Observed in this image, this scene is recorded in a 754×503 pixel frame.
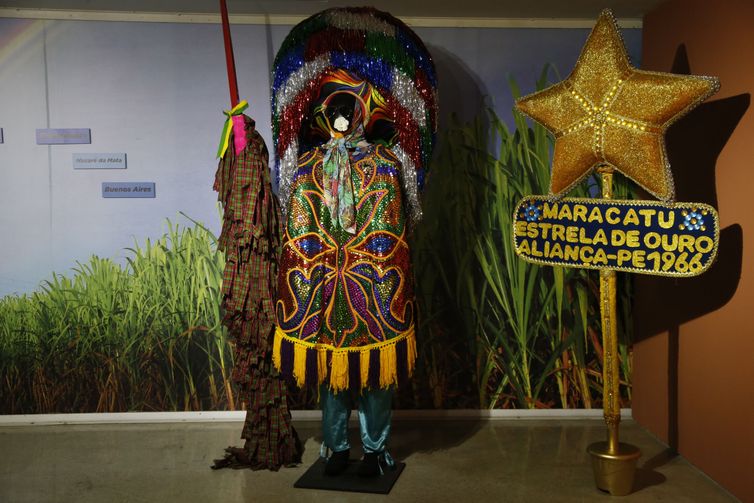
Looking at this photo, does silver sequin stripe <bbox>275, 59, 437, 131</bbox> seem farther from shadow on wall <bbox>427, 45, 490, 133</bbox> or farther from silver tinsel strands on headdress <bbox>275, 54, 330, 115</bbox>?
shadow on wall <bbox>427, 45, 490, 133</bbox>

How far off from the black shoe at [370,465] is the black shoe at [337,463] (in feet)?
Result: 0.25

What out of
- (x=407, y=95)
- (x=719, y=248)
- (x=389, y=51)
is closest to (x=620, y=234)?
(x=719, y=248)

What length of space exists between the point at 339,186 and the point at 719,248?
150cm

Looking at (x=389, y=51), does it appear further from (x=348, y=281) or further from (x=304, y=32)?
(x=348, y=281)

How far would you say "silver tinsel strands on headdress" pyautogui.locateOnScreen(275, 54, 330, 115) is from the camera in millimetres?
2701

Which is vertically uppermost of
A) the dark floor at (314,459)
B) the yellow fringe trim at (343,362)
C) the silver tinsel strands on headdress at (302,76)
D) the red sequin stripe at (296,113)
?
the silver tinsel strands on headdress at (302,76)

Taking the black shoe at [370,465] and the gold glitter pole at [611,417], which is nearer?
the gold glitter pole at [611,417]

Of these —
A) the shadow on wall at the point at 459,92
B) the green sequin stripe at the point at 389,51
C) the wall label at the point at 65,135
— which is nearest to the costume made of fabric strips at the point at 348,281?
the green sequin stripe at the point at 389,51

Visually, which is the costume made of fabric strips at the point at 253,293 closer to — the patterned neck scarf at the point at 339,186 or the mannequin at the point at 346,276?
the mannequin at the point at 346,276

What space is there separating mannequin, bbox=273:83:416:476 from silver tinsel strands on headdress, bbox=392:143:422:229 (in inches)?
1.9

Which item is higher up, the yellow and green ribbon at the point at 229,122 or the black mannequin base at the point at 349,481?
the yellow and green ribbon at the point at 229,122

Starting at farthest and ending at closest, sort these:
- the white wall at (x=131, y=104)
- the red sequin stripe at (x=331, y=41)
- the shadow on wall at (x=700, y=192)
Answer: the white wall at (x=131, y=104)
the red sequin stripe at (x=331, y=41)
the shadow on wall at (x=700, y=192)

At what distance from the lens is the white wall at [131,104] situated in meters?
3.38

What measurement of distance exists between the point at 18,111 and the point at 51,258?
752 mm
